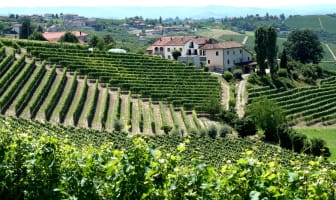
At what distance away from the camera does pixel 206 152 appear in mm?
38719

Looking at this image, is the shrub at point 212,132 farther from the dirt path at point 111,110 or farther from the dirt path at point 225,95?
the dirt path at point 225,95

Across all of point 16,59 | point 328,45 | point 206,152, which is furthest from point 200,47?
point 328,45

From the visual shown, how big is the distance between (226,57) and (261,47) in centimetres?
885

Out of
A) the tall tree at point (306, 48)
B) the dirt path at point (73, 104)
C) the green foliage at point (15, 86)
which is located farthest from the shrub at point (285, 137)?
the tall tree at point (306, 48)

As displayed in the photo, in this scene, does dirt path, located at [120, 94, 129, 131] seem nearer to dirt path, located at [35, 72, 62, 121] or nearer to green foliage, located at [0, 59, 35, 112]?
dirt path, located at [35, 72, 62, 121]

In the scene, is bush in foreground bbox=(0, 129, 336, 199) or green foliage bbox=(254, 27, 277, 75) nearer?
bush in foreground bbox=(0, 129, 336, 199)

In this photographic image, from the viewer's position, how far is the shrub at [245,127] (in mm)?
51844

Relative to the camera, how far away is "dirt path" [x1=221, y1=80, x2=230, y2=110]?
63.2 meters

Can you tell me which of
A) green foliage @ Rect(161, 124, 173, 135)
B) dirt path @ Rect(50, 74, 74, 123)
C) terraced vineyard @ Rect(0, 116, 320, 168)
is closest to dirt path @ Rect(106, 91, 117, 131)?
terraced vineyard @ Rect(0, 116, 320, 168)

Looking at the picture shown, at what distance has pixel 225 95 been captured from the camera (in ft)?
221

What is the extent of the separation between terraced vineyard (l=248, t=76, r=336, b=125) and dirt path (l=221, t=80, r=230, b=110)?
118 inches

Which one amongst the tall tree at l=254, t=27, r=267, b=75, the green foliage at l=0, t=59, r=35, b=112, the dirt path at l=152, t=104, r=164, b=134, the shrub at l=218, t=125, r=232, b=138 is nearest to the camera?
the green foliage at l=0, t=59, r=35, b=112

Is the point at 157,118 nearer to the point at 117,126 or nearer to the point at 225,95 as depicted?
the point at 117,126

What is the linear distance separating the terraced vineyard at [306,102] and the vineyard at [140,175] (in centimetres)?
5348
